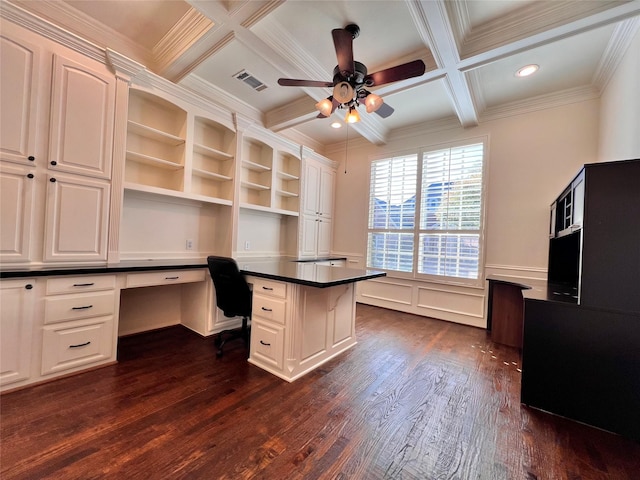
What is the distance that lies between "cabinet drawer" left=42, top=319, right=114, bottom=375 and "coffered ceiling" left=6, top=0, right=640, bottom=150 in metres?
2.57

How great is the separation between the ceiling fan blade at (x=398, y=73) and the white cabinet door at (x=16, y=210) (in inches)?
110

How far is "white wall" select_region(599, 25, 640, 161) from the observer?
2.12 meters

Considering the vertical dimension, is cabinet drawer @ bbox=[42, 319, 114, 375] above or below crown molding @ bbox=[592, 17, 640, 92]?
below

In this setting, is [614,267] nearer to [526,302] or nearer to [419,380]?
[526,302]

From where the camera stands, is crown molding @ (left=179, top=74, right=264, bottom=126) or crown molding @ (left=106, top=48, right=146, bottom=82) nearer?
crown molding @ (left=106, top=48, right=146, bottom=82)

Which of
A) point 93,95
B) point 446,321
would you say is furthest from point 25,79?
point 446,321

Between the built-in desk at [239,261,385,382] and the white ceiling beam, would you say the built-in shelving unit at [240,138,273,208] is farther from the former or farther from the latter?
the white ceiling beam

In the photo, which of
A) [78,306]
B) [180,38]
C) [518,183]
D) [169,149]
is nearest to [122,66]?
[180,38]

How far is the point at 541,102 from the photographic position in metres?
3.37

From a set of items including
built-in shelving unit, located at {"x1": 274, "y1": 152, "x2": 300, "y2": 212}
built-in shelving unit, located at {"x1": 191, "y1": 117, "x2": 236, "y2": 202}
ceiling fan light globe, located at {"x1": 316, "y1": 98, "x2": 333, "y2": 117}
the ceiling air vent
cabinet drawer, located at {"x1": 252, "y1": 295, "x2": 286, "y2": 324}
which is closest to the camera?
cabinet drawer, located at {"x1": 252, "y1": 295, "x2": 286, "y2": 324}

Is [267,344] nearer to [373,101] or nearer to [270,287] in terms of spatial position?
[270,287]

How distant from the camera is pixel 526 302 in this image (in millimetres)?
1960

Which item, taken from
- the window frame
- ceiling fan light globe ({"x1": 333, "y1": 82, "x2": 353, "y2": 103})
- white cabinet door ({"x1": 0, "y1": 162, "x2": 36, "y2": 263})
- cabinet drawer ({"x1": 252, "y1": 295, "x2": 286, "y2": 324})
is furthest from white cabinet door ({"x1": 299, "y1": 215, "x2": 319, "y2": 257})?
white cabinet door ({"x1": 0, "y1": 162, "x2": 36, "y2": 263})

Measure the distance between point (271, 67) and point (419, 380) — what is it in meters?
3.48
